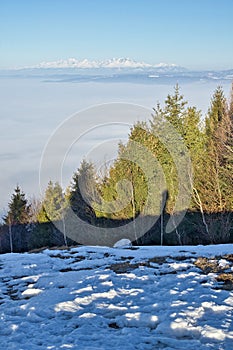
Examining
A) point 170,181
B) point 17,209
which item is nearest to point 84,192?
point 170,181

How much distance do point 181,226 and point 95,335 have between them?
1894 cm

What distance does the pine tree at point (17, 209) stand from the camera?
34594 millimetres

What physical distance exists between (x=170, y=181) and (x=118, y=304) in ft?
61.4

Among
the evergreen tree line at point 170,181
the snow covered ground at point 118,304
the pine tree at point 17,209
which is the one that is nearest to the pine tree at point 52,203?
the evergreen tree line at point 170,181

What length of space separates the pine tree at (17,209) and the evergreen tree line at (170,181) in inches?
333

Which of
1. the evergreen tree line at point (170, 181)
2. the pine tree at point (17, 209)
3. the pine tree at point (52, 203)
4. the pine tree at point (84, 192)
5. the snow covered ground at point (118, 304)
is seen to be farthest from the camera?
the pine tree at point (17, 209)

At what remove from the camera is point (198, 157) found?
23.8 m

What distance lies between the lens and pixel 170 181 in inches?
918

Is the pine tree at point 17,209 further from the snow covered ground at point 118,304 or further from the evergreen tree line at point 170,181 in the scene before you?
the snow covered ground at point 118,304

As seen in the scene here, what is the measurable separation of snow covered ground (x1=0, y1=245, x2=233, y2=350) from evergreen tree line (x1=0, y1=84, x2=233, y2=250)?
1382 cm

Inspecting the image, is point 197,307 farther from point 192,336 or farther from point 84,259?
point 84,259

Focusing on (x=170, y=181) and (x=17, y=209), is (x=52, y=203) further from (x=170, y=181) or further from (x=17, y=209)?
(x=170, y=181)

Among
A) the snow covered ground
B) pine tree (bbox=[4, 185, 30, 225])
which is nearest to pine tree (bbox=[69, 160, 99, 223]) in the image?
pine tree (bbox=[4, 185, 30, 225])

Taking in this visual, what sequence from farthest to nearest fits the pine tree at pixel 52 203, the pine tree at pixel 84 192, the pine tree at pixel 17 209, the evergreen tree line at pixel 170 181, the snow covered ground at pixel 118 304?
the pine tree at pixel 17 209, the pine tree at pixel 52 203, the pine tree at pixel 84 192, the evergreen tree line at pixel 170 181, the snow covered ground at pixel 118 304
